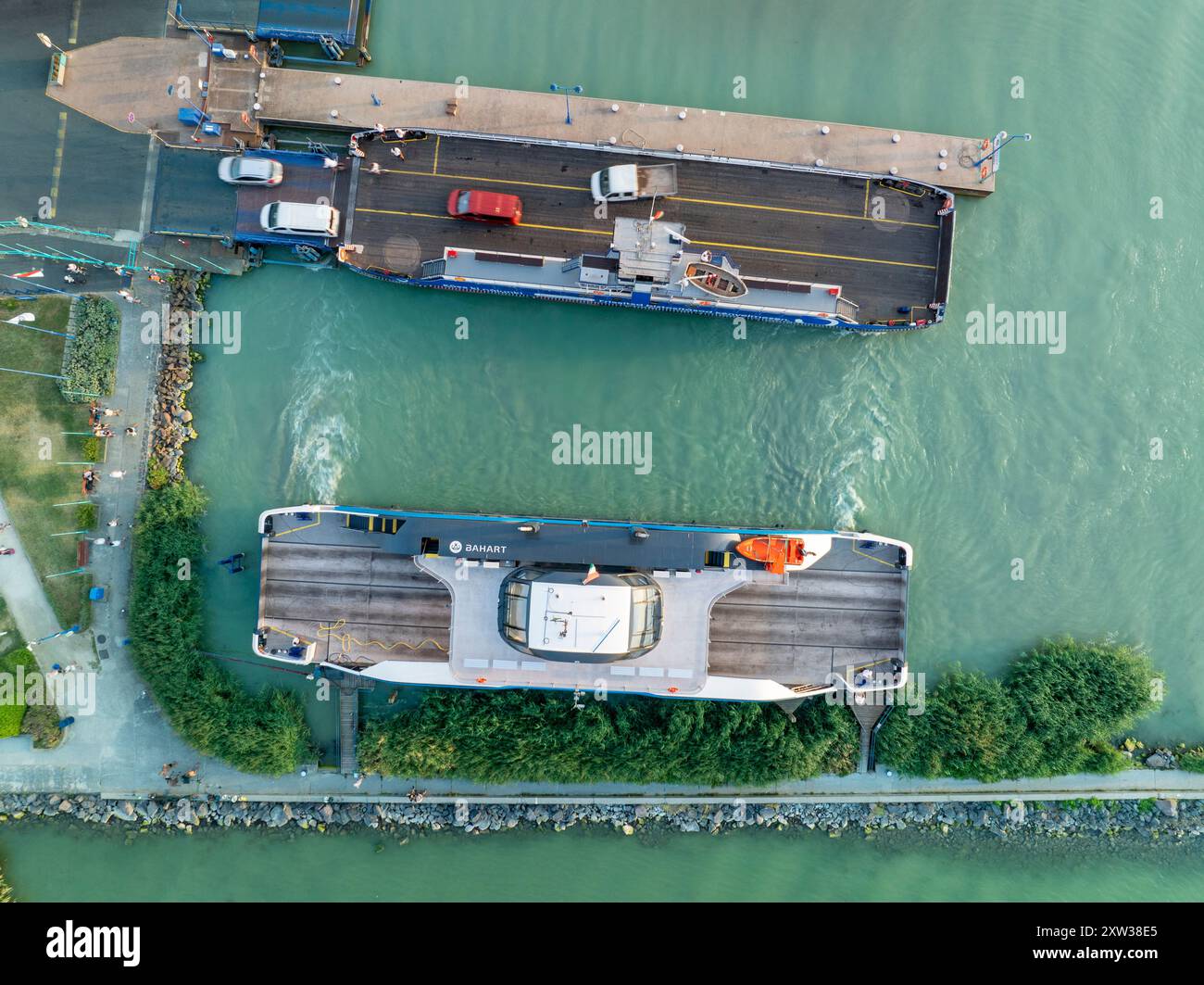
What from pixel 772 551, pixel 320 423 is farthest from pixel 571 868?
pixel 320 423

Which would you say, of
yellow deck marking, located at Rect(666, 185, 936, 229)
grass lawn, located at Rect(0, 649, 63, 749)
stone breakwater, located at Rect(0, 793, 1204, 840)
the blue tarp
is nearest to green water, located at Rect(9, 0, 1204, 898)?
stone breakwater, located at Rect(0, 793, 1204, 840)

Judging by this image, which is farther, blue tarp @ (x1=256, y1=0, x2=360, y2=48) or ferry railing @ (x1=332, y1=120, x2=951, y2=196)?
blue tarp @ (x1=256, y1=0, x2=360, y2=48)

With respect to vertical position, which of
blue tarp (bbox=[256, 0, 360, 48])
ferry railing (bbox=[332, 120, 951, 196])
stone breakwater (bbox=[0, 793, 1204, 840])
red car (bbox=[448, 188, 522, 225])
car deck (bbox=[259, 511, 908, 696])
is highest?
blue tarp (bbox=[256, 0, 360, 48])

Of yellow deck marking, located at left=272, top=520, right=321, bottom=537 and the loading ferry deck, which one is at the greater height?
yellow deck marking, located at left=272, top=520, right=321, bottom=537

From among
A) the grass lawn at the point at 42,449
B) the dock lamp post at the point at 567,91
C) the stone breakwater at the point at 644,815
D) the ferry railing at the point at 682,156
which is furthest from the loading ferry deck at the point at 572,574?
the dock lamp post at the point at 567,91

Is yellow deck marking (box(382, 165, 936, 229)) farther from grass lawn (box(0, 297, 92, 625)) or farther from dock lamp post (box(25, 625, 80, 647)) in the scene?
dock lamp post (box(25, 625, 80, 647))

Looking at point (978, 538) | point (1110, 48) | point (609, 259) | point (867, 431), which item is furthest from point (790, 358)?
point (1110, 48)

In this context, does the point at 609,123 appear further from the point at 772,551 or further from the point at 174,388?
the point at 174,388
